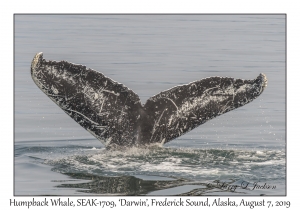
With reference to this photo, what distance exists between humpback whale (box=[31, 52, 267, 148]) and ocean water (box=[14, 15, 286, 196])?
0.33 m

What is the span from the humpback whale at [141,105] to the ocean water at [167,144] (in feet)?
1.09

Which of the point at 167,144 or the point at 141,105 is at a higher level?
the point at 141,105

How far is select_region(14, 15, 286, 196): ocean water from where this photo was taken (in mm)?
11211

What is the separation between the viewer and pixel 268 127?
16.7m

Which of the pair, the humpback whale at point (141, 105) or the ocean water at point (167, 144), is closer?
the ocean water at point (167, 144)

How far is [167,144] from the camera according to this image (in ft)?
47.1

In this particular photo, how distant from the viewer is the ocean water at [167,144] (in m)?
11.2

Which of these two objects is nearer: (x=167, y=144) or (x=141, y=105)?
(x=141, y=105)

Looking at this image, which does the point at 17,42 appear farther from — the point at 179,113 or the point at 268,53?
the point at 179,113

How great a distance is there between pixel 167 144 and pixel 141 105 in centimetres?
224

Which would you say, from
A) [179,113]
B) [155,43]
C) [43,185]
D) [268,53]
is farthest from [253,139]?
Answer: [155,43]

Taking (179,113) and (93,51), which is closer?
(179,113)

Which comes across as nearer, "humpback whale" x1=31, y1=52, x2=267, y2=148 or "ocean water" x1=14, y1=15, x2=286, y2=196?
"ocean water" x1=14, y1=15, x2=286, y2=196

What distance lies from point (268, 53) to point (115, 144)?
1703 centimetres
